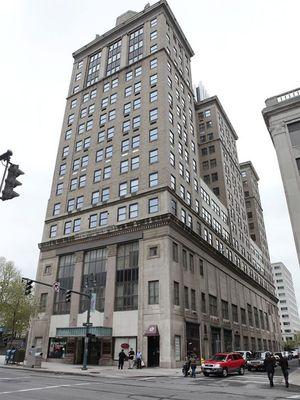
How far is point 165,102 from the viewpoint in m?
52.4

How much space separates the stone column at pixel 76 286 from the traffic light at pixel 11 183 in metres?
36.6

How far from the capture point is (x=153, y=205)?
44.7 metres

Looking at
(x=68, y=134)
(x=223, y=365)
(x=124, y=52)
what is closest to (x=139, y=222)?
(x=223, y=365)

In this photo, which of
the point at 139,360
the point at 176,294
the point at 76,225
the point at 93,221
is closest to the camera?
the point at 139,360

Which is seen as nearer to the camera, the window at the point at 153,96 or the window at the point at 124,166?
the window at the point at 124,166

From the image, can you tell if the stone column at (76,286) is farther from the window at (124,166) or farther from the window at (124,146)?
the window at (124,146)

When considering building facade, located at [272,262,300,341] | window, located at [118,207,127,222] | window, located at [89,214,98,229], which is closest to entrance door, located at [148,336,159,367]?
window, located at [118,207,127,222]

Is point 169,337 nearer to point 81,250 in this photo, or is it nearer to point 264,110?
point 81,250

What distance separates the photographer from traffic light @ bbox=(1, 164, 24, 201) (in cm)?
1053

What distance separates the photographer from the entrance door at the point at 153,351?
3772 cm

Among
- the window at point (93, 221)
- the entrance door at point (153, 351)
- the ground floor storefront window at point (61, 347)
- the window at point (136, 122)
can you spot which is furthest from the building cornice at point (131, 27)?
the entrance door at point (153, 351)

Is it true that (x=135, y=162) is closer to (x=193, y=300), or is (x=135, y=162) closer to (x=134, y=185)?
(x=134, y=185)

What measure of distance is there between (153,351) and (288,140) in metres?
25.7

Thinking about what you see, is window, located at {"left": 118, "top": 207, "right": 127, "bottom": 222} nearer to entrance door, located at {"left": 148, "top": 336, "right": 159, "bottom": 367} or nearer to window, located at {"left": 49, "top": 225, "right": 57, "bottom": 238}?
window, located at {"left": 49, "top": 225, "right": 57, "bottom": 238}
